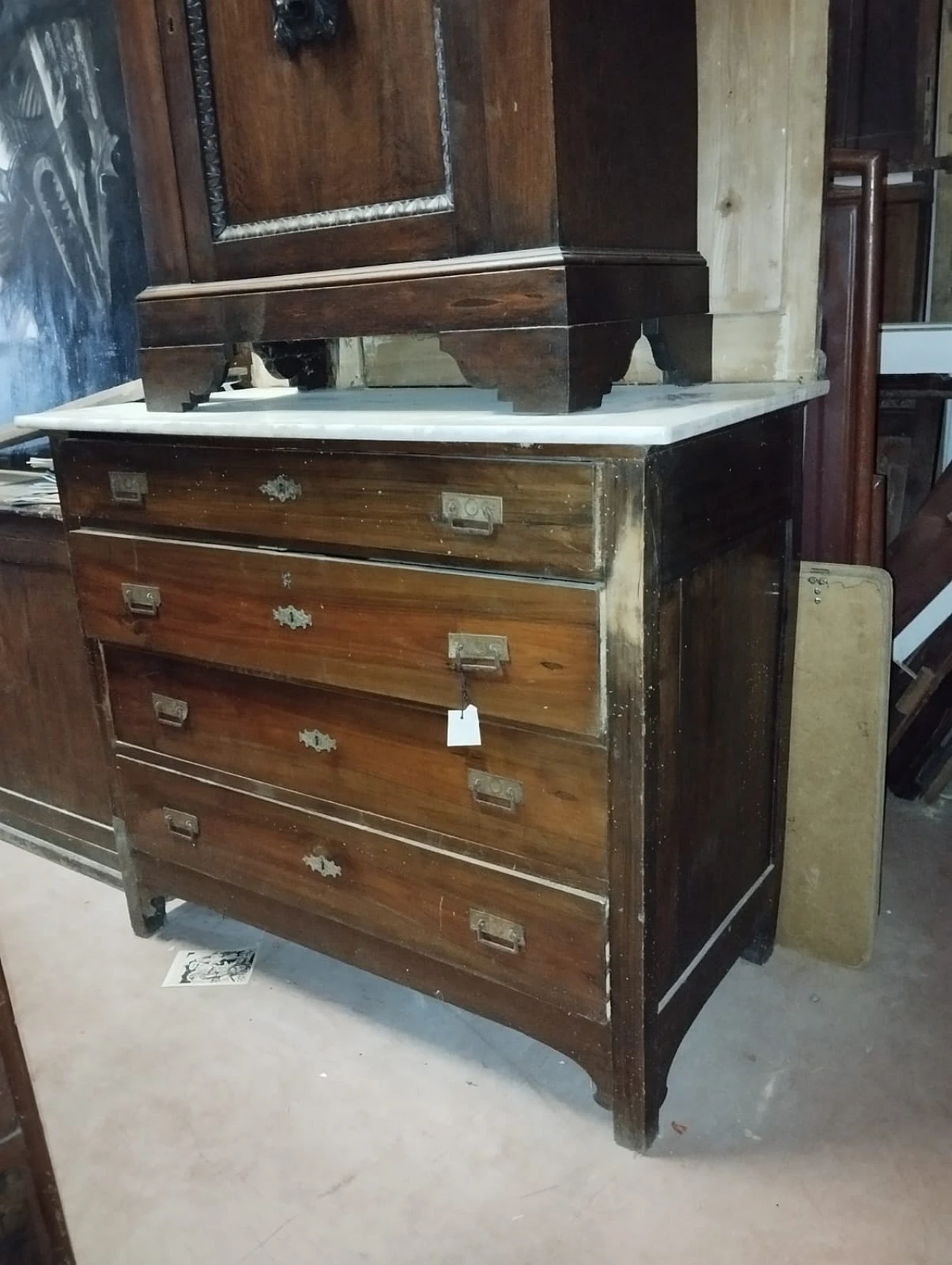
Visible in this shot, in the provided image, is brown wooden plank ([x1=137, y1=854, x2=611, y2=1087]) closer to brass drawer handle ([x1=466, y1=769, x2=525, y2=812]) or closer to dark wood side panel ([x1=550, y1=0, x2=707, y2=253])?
brass drawer handle ([x1=466, y1=769, x2=525, y2=812])

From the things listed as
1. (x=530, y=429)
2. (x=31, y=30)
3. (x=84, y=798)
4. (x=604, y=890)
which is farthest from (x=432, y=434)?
(x=31, y=30)

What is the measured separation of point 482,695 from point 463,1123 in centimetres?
67

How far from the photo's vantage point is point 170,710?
5.65ft

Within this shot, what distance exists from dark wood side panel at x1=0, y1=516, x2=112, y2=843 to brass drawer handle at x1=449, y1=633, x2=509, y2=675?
0.97 metres

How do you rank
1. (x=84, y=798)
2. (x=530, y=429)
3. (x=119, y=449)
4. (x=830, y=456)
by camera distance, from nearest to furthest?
(x=530, y=429)
(x=119, y=449)
(x=830, y=456)
(x=84, y=798)

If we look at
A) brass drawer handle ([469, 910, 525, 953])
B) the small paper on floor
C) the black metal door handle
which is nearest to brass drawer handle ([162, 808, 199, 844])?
the small paper on floor

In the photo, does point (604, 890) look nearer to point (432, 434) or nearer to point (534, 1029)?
point (534, 1029)

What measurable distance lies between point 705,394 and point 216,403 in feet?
2.87

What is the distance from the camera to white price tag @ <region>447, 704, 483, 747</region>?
133cm

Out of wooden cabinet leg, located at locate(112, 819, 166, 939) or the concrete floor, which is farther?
wooden cabinet leg, located at locate(112, 819, 166, 939)

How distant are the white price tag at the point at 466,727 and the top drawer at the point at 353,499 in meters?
0.21

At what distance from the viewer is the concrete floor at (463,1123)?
1298mm

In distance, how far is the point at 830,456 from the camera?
175 cm

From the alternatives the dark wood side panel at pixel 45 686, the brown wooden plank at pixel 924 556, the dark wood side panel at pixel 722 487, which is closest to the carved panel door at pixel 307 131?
the dark wood side panel at pixel 722 487
